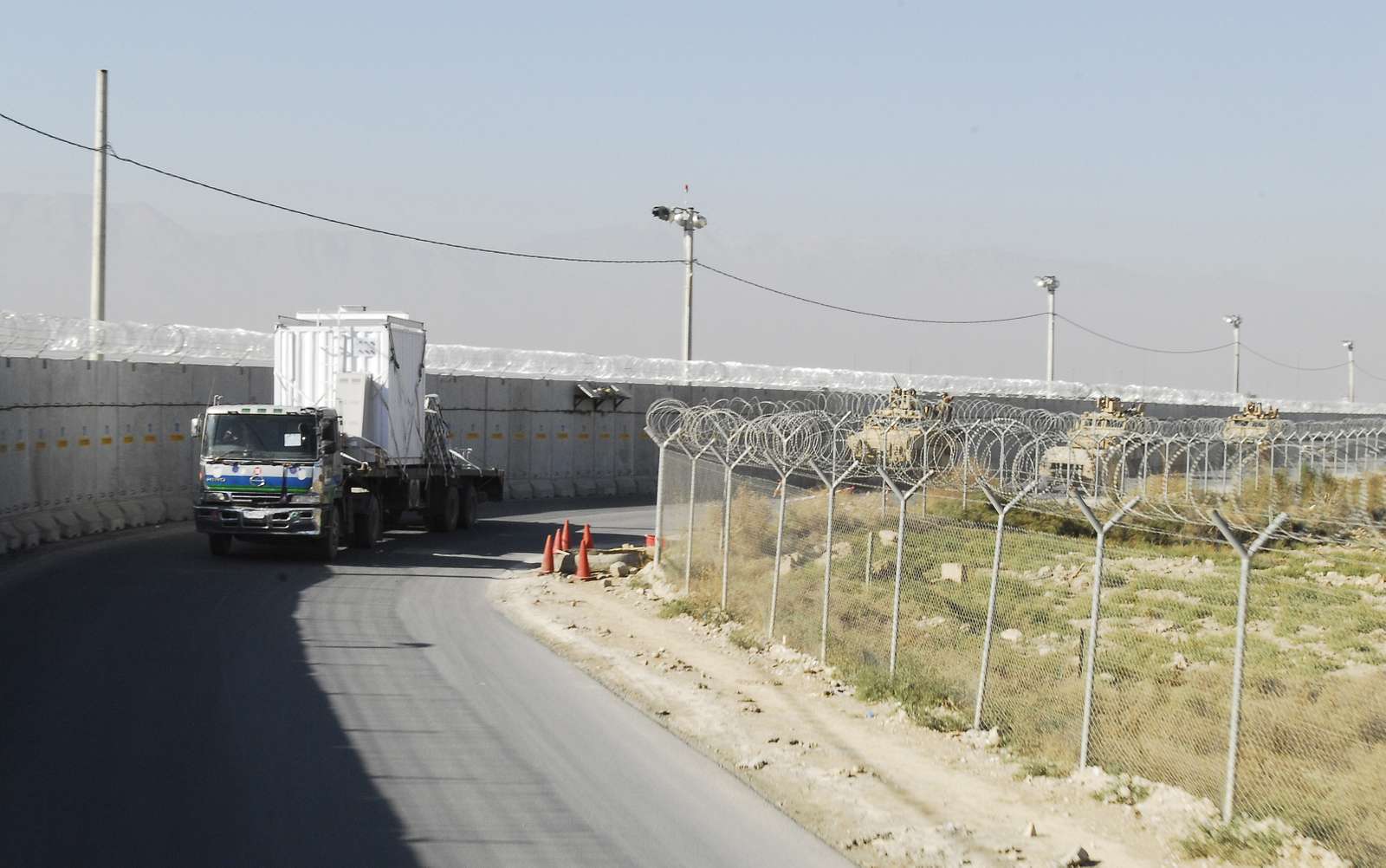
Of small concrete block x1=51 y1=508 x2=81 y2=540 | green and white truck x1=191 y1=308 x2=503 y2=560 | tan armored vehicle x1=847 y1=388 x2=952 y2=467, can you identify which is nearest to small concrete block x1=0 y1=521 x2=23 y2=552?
small concrete block x1=51 y1=508 x2=81 y2=540

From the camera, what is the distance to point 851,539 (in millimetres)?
21094

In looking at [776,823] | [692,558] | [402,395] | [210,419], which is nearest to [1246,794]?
[776,823]

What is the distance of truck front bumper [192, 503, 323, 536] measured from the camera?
20156 millimetres

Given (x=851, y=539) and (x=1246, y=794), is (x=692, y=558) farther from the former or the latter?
(x=1246, y=794)

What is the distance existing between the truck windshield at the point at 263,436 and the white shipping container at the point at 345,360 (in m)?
2.52

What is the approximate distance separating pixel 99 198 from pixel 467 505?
922cm

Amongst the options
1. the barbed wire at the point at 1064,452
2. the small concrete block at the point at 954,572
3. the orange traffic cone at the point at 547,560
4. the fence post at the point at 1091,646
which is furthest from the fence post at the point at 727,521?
the fence post at the point at 1091,646

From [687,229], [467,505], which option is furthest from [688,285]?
[467,505]

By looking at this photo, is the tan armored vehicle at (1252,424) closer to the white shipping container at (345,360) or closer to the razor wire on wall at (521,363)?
the razor wire on wall at (521,363)

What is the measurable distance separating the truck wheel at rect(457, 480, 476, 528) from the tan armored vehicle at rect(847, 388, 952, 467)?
33.4 ft

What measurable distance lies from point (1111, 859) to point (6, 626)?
11.3 m

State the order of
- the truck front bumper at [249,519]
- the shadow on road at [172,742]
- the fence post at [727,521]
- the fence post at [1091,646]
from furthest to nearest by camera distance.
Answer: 1. the truck front bumper at [249,519]
2. the fence post at [727,521]
3. the fence post at [1091,646]
4. the shadow on road at [172,742]

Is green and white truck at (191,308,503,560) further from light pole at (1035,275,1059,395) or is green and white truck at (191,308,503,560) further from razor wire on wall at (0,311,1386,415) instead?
light pole at (1035,275,1059,395)

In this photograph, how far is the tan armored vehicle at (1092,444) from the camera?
109 ft
